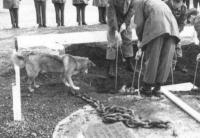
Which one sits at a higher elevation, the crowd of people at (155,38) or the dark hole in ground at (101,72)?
the crowd of people at (155,38)

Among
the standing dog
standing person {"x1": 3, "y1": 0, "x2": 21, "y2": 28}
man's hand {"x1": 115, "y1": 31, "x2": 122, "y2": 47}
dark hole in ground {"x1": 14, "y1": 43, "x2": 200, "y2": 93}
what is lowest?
dark hole in ground {"x1": 14, "y1": 43, "x2": 200, "y2": 93}

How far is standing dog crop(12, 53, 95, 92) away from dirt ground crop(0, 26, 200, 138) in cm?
26

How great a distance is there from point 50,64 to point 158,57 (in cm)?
217

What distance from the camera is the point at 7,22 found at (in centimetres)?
1420

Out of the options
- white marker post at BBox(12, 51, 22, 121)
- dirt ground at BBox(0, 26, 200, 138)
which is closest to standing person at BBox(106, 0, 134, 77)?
dirt ground at BBox(0, 26, 200, 138)

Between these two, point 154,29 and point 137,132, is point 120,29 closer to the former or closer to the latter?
point 154,29

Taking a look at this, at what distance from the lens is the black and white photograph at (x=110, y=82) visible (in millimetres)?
6094

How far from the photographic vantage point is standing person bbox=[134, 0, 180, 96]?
22.8 ft

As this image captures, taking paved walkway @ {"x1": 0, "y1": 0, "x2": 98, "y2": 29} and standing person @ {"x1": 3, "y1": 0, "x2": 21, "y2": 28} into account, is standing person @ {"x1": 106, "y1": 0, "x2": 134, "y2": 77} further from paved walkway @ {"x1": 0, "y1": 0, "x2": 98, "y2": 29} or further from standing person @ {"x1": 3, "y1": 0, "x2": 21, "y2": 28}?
paved walkway @ {"x1": 0, "y1": 0, "x2": 98, "y2": 29}

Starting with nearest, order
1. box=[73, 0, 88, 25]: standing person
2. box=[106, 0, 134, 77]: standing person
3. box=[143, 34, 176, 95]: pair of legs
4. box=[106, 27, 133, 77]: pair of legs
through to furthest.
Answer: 1. box=[143, 34, 176, 95]: pair of legs
2. box=[106, 0, 134, 77]: standing person
3. box=[106, 27, 133, 77]: pair of legs
4. box=[73, 0, 88, 25]: standing person

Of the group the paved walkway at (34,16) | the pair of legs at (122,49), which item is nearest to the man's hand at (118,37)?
the pair of legs at (122,49)

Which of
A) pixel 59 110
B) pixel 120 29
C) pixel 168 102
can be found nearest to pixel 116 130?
pixel 59 110

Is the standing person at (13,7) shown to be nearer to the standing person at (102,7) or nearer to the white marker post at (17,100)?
the standing person at (102,7)

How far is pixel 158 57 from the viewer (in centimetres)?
712
